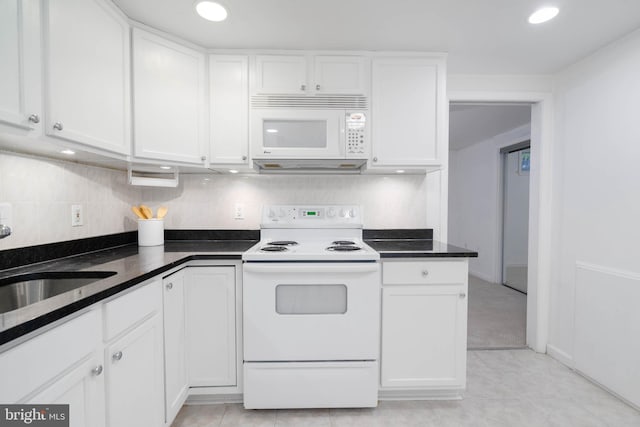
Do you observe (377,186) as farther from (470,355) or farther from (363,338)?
(470,355)

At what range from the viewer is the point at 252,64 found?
1993 mm

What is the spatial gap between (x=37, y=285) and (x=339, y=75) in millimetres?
2017

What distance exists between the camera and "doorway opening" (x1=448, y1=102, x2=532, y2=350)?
11.0 ft

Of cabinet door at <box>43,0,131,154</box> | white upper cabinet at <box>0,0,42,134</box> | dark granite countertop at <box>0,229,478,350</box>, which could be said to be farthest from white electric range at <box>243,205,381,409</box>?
white upper cabinet at <box>0,0,42,134</box>

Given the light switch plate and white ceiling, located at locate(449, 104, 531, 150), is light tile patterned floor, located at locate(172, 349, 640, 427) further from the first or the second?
white ceiling, located at locate(449, 104, 531, 150)

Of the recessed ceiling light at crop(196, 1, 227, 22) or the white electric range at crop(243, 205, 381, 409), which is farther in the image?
the white electric range at crop(243, 205, 381, 409)

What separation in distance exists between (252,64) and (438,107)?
4.31ft

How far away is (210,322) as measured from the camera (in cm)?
176

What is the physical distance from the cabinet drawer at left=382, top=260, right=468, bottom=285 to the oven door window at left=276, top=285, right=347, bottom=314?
295mm

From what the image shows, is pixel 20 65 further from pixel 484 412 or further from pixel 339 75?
pixel 484 412

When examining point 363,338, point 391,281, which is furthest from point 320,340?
point 391,281

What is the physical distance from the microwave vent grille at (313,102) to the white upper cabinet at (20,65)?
1.09 meters

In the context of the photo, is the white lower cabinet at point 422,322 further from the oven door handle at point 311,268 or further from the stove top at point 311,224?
the stove top at point 311,224

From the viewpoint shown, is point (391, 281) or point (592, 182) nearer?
point (391, 281)
